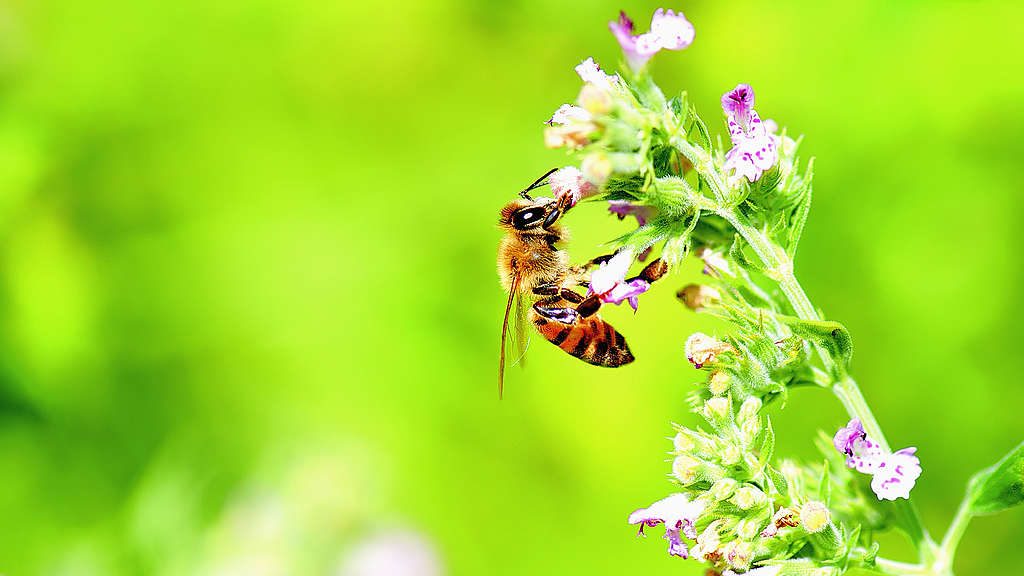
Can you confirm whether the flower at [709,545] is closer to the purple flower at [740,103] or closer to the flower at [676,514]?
the flower at [676,514]

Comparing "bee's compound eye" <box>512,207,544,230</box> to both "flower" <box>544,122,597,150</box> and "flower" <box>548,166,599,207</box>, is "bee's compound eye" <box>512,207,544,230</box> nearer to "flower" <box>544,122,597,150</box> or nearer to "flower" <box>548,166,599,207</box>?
"flower" <box>548,166,599,207</box>

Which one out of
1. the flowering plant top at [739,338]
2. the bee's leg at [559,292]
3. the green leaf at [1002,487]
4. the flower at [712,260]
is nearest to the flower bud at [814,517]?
the flowering plant top at [739,338]

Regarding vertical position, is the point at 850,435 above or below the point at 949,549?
above

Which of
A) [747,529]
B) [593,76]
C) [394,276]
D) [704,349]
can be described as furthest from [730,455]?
[394,276]

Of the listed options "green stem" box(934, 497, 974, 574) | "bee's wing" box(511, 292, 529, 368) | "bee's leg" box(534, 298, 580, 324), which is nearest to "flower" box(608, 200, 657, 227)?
"bee's leg" box(534, 298, 580, 324)

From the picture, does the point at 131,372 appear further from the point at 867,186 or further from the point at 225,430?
the point at 867,186

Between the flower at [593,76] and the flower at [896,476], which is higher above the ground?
the flower at [593,76]

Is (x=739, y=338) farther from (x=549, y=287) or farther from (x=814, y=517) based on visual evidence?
(x=549, y=287)

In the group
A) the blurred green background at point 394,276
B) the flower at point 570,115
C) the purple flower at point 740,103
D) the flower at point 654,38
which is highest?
the flower at point 654,38
